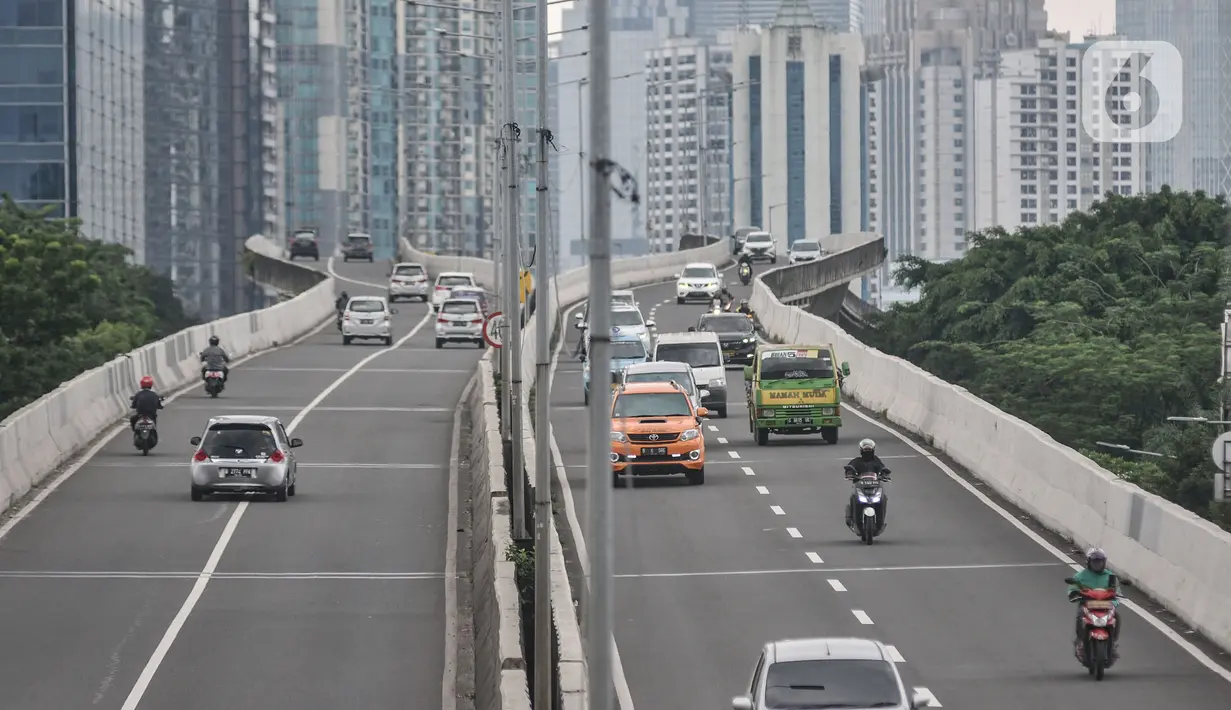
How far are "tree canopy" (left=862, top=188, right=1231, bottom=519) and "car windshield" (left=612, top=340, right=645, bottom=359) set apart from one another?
11605 millimetres

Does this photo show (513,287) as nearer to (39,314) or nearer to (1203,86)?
(39,314)

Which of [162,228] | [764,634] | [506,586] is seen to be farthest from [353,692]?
[162,228]

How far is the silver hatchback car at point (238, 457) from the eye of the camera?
32.8 m

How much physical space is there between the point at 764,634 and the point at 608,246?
10.9 metres

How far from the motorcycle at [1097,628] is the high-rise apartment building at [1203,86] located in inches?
2811

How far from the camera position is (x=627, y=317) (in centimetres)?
6041

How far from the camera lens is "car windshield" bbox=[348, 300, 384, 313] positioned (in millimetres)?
70750

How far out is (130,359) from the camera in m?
47.3

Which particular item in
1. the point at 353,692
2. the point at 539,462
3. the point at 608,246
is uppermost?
the point at 608,246

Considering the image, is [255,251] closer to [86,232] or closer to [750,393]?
[86,232]

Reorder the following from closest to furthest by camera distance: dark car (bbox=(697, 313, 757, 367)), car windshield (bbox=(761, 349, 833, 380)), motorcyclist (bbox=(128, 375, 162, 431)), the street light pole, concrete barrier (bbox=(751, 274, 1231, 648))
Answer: concrete barrier (bbox=(751, 274, 1231, 648)) < the street light pole < motorcyclist (bbox=(128, 375, 162, 431)) < car windshield (bbox=(761, 349, 833, 380)) < dark car (bbox=(697, 313, 757, 367))

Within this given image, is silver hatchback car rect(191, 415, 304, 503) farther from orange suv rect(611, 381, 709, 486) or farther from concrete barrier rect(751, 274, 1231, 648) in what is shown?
concrete barrier rect(751, 274, 1231, 648)

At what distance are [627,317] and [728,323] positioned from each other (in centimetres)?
287

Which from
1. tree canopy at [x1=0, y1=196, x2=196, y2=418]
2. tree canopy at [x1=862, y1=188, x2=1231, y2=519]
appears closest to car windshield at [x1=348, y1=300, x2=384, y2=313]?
tree canopy at [x1=0, y1=196, x2=196, y2=418]
